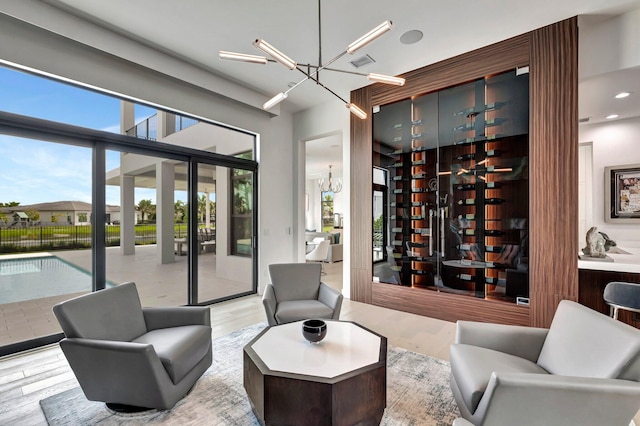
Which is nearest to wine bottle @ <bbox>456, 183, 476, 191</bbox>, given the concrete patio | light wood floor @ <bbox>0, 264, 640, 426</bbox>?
light wood floor @ <bbox>0, 264, 640, 426</bbox>

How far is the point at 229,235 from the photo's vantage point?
5.43 meters

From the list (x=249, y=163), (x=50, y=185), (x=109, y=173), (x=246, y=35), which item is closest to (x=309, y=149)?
(x=249, y=163)

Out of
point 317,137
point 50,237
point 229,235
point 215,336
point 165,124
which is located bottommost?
point 215,336

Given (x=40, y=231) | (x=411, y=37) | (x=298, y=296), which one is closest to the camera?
(x=40, y=231)

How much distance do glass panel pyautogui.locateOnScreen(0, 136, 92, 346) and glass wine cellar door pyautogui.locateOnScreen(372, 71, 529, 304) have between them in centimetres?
398

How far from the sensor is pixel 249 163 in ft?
17.2

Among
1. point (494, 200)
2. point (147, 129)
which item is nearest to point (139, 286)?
point (147, 129)

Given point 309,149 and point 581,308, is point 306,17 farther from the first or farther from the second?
point 309,149

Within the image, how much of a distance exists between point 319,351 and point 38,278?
11.1ft

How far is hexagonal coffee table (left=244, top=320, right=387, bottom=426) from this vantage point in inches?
64.3

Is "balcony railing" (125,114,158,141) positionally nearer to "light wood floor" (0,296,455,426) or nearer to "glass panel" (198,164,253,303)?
"glass panel" (198,164,253,303)

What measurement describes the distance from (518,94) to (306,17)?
271 cm

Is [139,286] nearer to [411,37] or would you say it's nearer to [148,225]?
[148,225]

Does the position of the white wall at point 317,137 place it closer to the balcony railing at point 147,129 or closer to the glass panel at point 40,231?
the balcony railing at point 147,129
